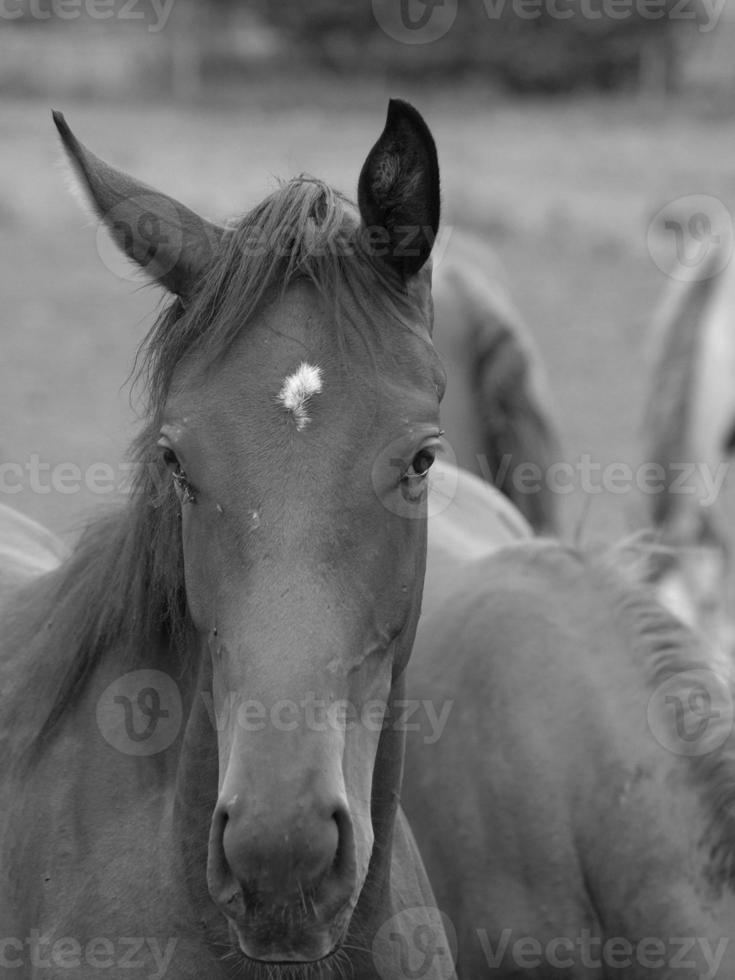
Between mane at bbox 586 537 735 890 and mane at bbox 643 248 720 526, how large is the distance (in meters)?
3.56

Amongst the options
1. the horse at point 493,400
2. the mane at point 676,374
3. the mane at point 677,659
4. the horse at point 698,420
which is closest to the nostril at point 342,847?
the mane at point 677,659

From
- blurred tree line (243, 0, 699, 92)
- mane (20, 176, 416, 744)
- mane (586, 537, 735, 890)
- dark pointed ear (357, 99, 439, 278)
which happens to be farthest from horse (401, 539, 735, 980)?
blurred tree line (243, 0, 699, 92)

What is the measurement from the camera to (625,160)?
2031 cm

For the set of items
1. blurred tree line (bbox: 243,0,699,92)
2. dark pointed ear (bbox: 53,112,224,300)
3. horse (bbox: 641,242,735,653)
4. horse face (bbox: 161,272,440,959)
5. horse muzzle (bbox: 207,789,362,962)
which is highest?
blurred tree line (bbox: 243,0,699,92)

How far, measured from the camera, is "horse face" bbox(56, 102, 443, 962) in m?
2.06

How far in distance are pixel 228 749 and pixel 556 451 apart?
3.99 m

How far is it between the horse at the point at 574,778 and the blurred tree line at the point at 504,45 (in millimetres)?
21801

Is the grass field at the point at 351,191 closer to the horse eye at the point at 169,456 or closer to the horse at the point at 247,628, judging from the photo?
the horse at the point at 247,628

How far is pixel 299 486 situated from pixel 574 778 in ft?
4.74

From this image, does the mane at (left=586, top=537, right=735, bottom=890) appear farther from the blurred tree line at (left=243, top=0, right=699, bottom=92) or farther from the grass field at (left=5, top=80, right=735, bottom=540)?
the blurred tree line at (left=243, top=0, right=699, bottom=92)

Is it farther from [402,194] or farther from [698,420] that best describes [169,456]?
[698,420]

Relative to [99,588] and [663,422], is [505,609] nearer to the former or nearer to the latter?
[99,588]

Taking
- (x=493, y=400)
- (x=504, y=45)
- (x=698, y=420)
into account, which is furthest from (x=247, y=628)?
(x=504, y=45)

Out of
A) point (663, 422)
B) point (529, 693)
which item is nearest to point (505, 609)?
point (529, 693)
